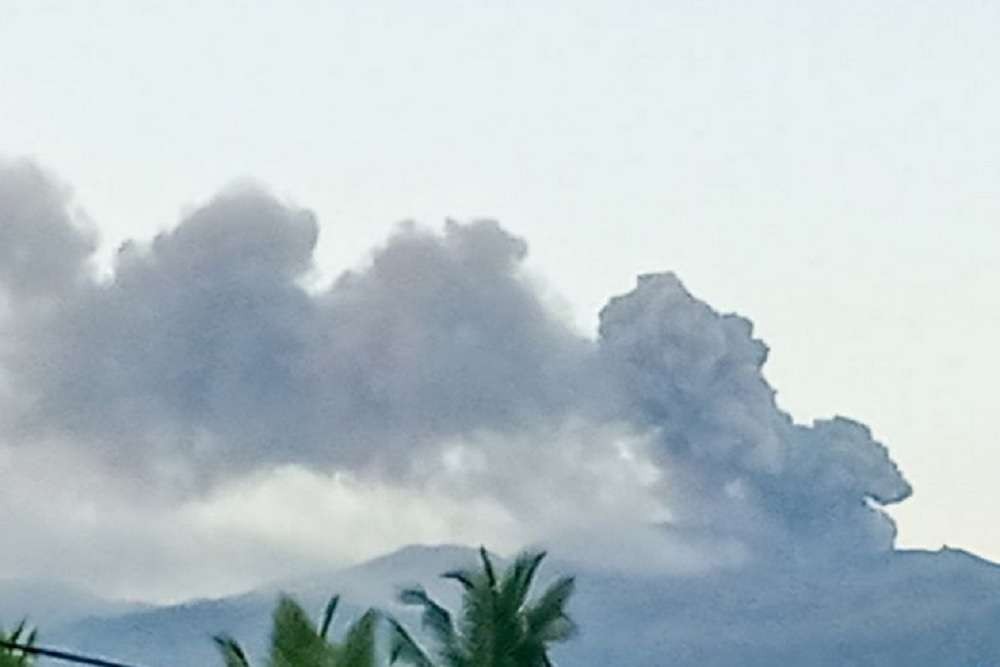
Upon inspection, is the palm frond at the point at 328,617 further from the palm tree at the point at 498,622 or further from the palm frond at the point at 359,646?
the palm tree at the point at 498,622

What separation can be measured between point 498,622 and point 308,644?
17.9 feet

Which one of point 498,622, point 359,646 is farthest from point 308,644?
point 498,622

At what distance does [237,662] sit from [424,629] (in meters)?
5.41

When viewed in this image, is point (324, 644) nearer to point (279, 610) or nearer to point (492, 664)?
point (279, 610)

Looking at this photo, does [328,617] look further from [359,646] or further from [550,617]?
[550,617]

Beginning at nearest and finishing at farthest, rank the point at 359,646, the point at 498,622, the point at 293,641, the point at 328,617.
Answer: the point at 293,641 < the point at 359,646 < the point at 328,617 < the point at 498,622

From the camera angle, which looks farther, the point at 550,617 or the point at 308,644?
the point at 550,617

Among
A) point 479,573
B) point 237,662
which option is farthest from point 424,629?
point 237,662

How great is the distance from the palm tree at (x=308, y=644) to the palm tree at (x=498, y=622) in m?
3.79

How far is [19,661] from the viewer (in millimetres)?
54562

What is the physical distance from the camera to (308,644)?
5147 centimetres

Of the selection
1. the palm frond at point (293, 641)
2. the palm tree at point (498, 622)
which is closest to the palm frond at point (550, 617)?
the palm tree at point (498, 622)

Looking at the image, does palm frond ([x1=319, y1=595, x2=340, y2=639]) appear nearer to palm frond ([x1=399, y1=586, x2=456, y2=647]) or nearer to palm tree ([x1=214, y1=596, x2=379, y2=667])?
palm tree ([x1=214, y1=596, x2=379, y2=667])

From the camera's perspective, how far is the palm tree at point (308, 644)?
51250mm
